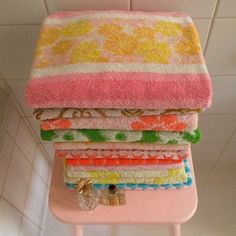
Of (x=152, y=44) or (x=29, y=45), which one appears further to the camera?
(x=29, y=45)

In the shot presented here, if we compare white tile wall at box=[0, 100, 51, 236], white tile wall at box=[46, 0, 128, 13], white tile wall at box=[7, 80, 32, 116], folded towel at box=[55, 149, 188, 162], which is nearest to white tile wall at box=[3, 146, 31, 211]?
white tile wall at box=[0, 100, 51, 236]

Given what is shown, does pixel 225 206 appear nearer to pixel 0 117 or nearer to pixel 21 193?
pixel 21 193

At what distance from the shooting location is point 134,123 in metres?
0.46

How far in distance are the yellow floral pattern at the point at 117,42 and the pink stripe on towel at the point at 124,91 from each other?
0.04m

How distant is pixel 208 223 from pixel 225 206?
10 cm

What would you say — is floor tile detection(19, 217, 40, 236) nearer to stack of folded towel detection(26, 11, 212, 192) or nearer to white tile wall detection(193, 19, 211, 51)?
stack of folded towel detection(26, 11, 212, 192)

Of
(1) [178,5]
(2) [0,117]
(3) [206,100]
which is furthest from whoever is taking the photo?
(2) [0,117]

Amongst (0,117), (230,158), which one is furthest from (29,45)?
(230,158)

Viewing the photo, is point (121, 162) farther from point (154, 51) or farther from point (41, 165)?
point (41, 165)

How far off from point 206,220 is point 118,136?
832 mm

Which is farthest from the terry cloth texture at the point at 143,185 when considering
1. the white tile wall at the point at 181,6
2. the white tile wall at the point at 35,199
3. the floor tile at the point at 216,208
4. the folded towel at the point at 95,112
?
the floor tile at the point at 216,208

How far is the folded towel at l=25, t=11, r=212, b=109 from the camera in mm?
417

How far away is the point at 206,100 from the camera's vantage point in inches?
16.4

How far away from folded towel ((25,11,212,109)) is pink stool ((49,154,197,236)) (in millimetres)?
296
